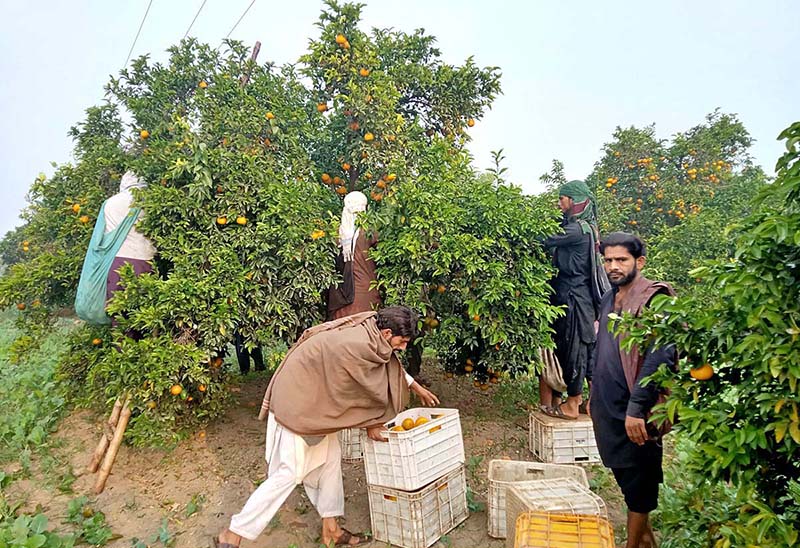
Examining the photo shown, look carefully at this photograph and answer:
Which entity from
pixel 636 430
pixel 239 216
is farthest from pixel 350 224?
pixel 636 430

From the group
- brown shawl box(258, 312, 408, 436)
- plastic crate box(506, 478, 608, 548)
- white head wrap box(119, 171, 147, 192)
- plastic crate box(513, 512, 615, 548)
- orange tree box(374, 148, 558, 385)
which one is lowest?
plastic crate box(506, 478, 608, 548)

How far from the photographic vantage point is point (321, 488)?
350 cm

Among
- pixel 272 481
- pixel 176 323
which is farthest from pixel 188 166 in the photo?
pixel 272 481

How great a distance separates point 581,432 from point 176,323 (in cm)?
361

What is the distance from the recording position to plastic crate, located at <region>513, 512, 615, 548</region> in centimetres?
235

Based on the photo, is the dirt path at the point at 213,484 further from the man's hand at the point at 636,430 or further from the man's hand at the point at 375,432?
the man's hand at the point at 636,430

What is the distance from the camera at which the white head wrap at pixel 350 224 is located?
4754 mm

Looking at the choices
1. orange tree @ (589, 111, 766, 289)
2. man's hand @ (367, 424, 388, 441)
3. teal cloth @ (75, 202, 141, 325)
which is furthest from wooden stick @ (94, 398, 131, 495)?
orange tree @ (589, 111, 766, 289)

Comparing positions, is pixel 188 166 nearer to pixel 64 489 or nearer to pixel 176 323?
pixel 176 323

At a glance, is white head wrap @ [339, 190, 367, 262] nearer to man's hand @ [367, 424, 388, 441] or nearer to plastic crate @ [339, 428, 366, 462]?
plastic crate @ [339, 428, 366, 462]

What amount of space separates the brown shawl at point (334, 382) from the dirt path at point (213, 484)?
3.10ft

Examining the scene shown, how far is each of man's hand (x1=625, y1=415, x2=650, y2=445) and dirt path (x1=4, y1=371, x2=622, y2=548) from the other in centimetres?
134

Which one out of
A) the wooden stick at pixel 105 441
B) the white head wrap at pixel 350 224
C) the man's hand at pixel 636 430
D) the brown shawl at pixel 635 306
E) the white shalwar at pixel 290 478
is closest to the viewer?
the man's hand at pixel 636 430

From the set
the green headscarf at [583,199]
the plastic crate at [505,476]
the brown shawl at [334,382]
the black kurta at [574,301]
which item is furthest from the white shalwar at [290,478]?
the green headscarf at [583,199]
